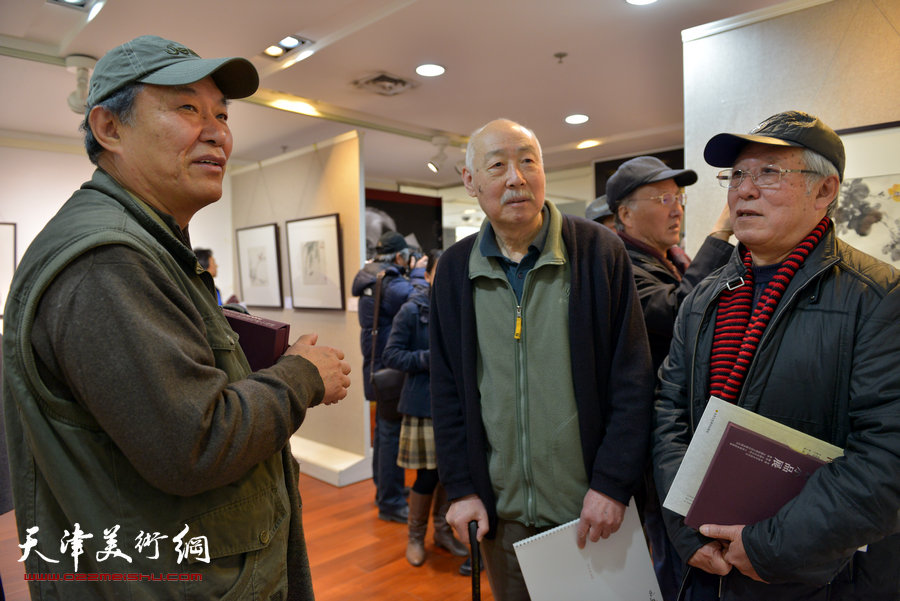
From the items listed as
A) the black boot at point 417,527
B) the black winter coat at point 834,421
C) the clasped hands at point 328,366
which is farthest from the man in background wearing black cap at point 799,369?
the black boot at point 417,527

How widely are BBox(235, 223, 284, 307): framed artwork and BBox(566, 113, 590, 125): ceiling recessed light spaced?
2.98 metres

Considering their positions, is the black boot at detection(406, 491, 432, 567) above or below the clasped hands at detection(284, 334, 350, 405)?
below

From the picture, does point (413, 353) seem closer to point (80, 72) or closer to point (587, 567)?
point (587, 567)

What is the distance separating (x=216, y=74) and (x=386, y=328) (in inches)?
106

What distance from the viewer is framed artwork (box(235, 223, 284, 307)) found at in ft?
18.4

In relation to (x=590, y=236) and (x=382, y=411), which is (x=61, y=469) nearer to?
(x=590, y=236)

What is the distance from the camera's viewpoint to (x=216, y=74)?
3.89 ft

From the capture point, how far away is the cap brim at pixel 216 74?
105 centimetres

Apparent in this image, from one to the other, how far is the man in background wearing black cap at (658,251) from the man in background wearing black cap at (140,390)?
1.16m

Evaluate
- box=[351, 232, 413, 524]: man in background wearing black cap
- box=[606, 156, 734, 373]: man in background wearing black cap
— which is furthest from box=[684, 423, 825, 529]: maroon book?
box=[351, 232, 413, 524]: man in background wearing black cap

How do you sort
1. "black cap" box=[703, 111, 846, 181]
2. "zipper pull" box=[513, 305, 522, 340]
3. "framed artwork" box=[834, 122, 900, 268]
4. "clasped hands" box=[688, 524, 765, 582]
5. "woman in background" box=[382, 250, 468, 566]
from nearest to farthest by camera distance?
"clasped hands" box=[688, 524, 765, 582] → "black cap" box=[703, 111, 846, 181] → "zipper pull" box=[513, 305, 522, 340] → "framed artwork" box=[834, 122, 900, 268] → "woman in background" box=[382, 250, 468, 566]

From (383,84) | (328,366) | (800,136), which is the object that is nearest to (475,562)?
(328,366)

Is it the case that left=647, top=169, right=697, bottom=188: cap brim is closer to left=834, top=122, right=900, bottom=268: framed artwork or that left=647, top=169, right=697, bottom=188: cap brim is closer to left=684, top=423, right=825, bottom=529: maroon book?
left=834, top=122, right=900, bottom=268: framed artwork

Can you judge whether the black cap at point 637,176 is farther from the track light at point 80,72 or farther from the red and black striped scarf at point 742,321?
the track light at point 80,72
